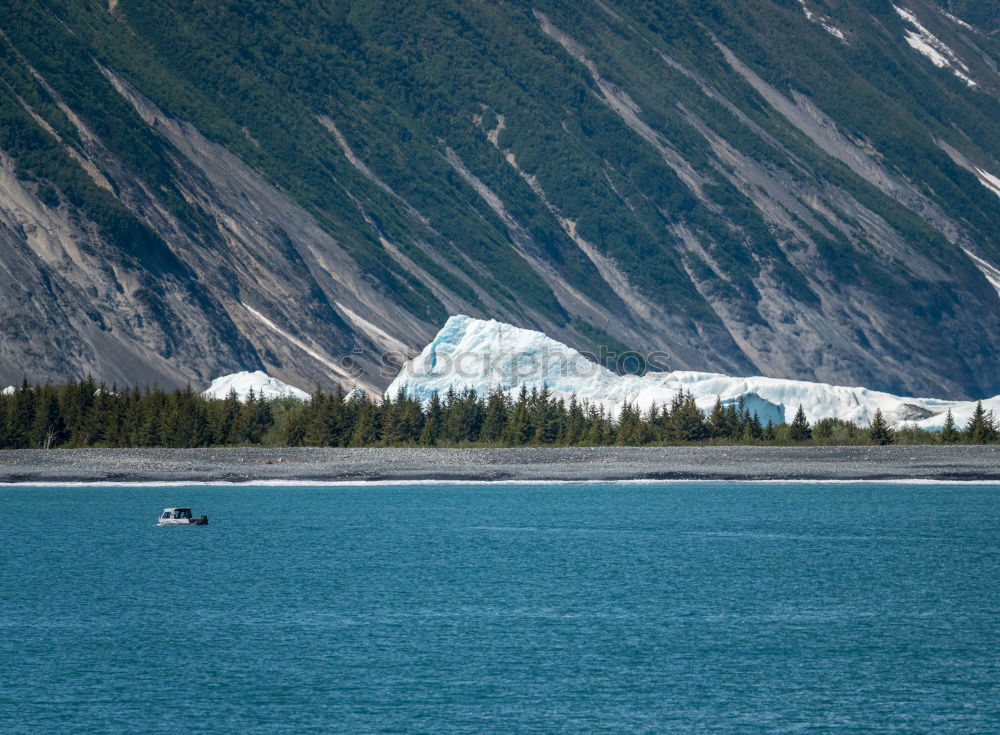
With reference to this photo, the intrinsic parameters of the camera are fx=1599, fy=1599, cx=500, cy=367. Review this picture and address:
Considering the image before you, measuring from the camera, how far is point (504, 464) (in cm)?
7469

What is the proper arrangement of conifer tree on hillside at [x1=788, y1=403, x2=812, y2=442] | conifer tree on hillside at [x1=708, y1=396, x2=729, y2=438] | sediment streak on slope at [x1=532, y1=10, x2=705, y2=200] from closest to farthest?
conifer tree on hillside at [x1=788, y1=403, x2=812, y2=442] → conifer tree on hillside at [x1=708, y1=396, x2=729, y2=438] → sediment streak on slope at [x1=532, y1=10, x2=705, y2=200]

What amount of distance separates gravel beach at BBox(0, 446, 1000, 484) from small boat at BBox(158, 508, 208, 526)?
44.0 ft

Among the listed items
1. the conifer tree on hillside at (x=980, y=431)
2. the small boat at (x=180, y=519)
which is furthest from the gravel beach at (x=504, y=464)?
the small boat at (x=180, y=519)

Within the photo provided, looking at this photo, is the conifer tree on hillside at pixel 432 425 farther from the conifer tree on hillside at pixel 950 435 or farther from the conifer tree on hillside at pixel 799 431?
the conifer tree on hillside at pixel 950 435

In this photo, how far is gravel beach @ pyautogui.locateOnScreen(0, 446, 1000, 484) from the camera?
71.4 m

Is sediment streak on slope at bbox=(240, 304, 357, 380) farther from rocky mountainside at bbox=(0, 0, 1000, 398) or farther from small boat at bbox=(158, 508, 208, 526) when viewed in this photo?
small boat at bbox=(158, 508, 208, 526)

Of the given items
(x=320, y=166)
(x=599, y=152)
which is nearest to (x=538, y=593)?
(x=320, y=166)

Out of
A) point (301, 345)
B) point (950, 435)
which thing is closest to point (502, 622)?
point (950, 435)

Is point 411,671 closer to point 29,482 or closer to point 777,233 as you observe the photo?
point 29,482

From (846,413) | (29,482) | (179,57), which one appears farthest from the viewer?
(179,57)

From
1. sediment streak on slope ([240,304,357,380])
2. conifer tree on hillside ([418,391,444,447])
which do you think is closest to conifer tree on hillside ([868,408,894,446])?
conifer tree on hillside ([418,391,444,447])

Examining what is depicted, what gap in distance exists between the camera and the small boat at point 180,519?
56.8 meters

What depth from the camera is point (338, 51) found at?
18012cm

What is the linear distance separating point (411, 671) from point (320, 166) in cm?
13496
